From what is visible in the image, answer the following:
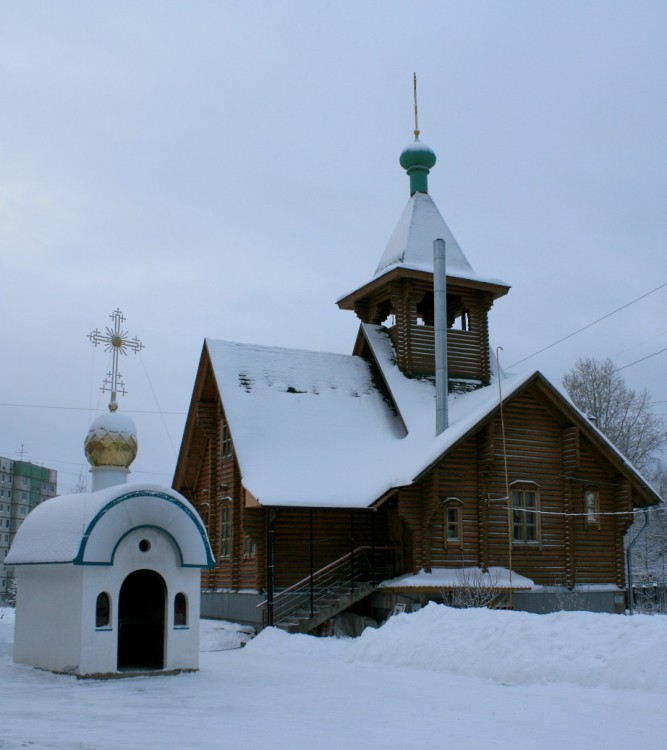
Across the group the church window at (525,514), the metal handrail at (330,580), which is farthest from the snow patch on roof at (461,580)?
the church window at (525,514)

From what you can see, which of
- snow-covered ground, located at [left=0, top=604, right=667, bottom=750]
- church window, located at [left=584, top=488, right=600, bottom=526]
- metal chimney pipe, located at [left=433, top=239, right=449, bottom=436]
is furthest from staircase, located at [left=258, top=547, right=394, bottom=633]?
church window, located at [left=584, top=488, right=600, bottom=526]

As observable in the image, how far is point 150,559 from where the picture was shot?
14.5m

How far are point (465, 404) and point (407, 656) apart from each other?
9938 millimetres

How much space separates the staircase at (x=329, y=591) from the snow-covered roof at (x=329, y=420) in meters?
1.87

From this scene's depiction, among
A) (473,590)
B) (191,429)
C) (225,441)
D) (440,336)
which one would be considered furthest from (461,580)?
(191,429)

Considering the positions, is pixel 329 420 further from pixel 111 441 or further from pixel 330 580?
pixel 111 441

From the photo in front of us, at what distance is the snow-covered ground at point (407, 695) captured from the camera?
8719 mm

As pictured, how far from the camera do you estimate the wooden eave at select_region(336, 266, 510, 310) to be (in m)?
25.6

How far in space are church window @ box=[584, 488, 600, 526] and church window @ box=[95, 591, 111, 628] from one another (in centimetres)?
1370

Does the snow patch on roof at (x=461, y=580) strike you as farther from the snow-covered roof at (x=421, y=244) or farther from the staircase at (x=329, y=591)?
the snow-covered roof at (x=421, y=244)

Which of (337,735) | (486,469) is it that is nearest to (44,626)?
(337,735)

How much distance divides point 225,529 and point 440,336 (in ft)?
25.7

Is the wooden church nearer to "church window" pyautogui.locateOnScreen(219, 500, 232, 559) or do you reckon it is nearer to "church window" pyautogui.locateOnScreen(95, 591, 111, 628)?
"church window" pyautogui.locateOnScreen(219, 500, 232, 559)

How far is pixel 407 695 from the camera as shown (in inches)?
457
